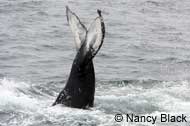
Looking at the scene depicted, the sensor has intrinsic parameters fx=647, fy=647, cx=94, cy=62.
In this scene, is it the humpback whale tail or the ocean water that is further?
the ocean water

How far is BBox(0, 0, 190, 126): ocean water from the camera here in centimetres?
1179

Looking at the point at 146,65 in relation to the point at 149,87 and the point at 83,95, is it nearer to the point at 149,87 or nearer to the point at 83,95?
the point at 149,87

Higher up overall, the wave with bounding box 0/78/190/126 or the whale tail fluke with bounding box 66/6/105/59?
the whale tail fluke with bounding box 66/6/105/59

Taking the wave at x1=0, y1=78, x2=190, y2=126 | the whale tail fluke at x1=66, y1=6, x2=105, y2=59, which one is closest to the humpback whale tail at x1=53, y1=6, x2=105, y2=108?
the whale tail fluke at x1=66, y1=6, x2=105, y2=59

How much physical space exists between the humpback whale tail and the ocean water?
0.69 feet

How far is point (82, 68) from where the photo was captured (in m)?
11.4

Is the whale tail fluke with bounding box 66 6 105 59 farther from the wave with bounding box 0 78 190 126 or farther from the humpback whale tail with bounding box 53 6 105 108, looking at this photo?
the wave with bounding box 0 78 190 126

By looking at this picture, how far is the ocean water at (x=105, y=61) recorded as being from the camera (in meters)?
11.8

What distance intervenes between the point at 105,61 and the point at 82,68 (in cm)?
630

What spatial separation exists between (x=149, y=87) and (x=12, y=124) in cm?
414

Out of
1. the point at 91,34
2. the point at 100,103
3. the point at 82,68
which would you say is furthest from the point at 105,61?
the point at 91,34

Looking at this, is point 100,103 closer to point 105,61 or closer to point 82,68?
point 82,68

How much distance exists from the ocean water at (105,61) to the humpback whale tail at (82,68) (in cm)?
21

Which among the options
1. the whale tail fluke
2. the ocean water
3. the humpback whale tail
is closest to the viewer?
the whale tail fluke
